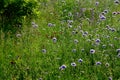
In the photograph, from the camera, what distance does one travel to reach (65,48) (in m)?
6.20

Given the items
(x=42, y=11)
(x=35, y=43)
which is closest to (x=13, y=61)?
(x=35, y=43)

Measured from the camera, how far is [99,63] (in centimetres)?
558

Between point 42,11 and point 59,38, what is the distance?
5.51 ft

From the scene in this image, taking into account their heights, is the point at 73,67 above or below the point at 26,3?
below

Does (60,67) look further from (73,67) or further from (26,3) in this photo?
(26,3)

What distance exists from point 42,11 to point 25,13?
130 centimetres

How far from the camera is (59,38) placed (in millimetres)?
6758

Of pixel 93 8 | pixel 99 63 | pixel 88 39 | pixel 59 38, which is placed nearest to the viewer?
pixel 99 63

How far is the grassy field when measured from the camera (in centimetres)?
558

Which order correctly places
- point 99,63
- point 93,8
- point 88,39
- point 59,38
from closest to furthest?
point 99,63 → point 88,39 → point 59,38 → point 93,8

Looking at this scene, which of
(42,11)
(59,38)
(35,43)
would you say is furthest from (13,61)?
(42,11)

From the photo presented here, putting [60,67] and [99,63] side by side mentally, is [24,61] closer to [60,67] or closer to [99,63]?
[60,67]

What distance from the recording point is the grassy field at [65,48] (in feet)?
18.3

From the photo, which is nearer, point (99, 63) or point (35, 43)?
point (99, 63)
